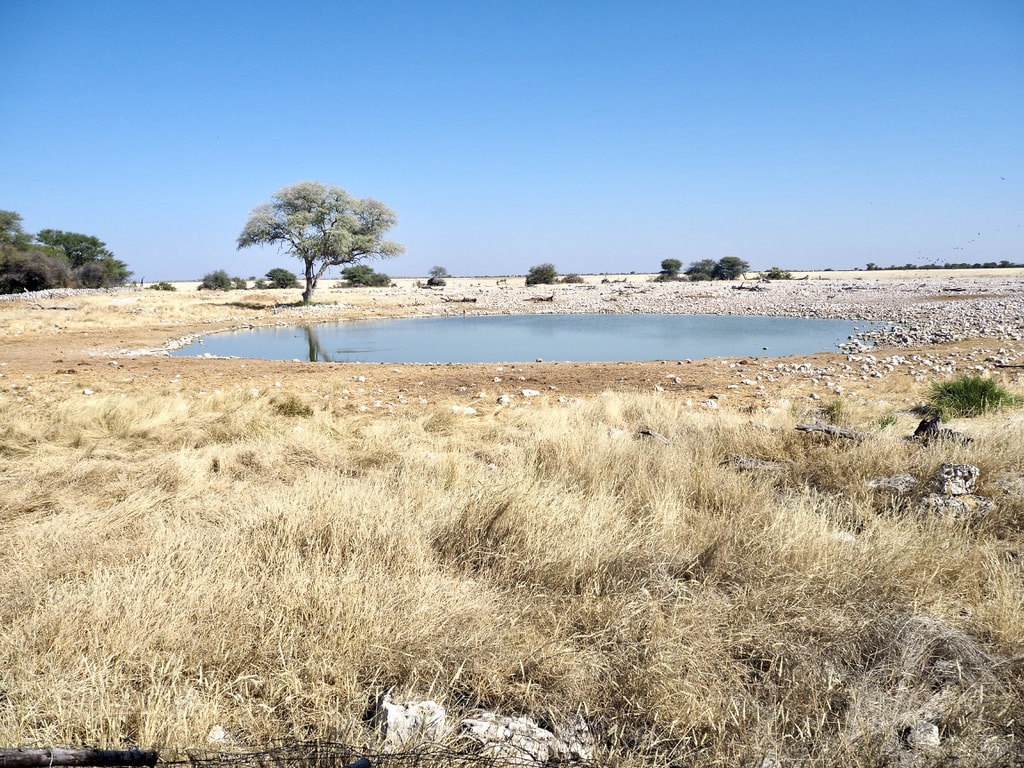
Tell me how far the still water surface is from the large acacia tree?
10513 mm

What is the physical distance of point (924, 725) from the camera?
5.93 feet

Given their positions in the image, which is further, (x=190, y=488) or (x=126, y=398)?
(x=126, y=398)

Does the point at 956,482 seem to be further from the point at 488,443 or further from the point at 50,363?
the point at 50,363

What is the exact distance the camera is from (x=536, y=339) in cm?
2077

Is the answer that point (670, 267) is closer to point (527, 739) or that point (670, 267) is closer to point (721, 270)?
point (721, 270)

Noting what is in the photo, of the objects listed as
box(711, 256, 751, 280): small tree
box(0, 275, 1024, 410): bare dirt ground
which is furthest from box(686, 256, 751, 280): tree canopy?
box(0, 275, 1024, 410): bare dirt ground

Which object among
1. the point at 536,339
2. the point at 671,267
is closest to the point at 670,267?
the point at 671,267

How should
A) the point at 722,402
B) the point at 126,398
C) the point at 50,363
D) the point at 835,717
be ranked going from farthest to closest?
the point at 50,363, the point at 722,402, the point at 126,398, the point at 835,717

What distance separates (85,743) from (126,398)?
283 inches

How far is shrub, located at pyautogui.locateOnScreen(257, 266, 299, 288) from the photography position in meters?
62.3

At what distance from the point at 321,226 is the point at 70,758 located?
38.6 meters

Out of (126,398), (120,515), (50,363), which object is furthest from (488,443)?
(50,363)

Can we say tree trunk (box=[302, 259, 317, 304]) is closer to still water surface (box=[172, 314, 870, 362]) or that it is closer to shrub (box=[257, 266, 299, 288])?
still water surface (box=[172, 314, 870, 362])

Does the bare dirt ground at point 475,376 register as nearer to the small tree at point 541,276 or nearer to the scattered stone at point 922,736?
the scattered stone at point 922,736
